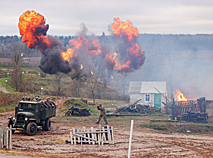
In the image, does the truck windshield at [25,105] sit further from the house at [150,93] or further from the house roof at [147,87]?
the house roof at [147,87]

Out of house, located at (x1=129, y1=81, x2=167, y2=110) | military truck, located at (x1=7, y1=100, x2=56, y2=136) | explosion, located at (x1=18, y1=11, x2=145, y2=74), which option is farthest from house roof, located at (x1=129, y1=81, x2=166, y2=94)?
military truck, located at (x1=7, y1=100, x2=56, y2=136)

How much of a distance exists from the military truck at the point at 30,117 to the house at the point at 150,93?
31746mm

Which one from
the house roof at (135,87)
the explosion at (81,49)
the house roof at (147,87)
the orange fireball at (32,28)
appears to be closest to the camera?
the orange fireball at (32,28)

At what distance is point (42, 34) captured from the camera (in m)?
28.9

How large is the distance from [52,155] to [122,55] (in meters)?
23.4

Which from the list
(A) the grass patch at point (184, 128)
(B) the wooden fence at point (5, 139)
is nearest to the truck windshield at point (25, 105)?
(B) the wooden fence at point (5, 139)

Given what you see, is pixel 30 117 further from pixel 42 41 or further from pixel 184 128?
pixel 184 128

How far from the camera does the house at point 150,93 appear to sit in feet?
176

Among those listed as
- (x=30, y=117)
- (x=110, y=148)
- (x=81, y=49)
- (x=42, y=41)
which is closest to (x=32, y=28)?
(x=42, y=41)

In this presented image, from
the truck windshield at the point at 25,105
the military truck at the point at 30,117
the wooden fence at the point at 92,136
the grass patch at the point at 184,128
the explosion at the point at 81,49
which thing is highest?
the explosion at the point at 81,49

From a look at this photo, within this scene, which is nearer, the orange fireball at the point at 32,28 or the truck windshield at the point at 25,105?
the truck windshield at the point at 25,105

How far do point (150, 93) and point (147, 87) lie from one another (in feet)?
5.77

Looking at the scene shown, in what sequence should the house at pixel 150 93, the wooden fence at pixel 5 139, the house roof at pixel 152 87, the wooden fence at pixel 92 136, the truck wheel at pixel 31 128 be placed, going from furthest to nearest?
the house roof at pixel 152 87 < the house at pixel 150 93 < the truck wheel at pixel 31 128 < the wooden fence at pixel 92 136 < the wooden fence at pixel 5 139

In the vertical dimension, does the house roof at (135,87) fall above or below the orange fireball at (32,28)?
below
